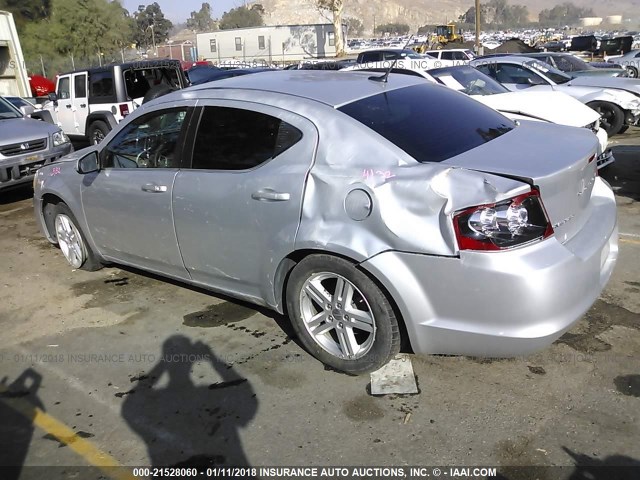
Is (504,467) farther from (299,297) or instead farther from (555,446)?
(299,297)

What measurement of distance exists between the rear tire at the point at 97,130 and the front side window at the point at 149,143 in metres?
7.30

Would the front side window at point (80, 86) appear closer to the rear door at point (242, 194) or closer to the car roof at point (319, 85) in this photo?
the car roof at point (319, 85)

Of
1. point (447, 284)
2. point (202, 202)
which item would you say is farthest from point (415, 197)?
point (202, 202)

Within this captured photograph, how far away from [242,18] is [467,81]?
123 metres

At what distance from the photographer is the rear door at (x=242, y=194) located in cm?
333

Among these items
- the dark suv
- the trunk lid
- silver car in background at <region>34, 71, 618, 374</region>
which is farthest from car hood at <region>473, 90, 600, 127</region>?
the dark suv

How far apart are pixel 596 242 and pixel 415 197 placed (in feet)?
3.54

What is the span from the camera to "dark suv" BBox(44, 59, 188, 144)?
36.1 feet

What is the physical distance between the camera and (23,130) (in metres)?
8.38

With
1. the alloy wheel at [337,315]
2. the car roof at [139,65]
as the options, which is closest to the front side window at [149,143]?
the alloy wheel at [337,315]

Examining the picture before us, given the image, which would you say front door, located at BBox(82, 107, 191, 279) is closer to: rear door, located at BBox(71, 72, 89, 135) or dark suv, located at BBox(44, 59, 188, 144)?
dark suv, located at BBox(44, 59, 188, 144)

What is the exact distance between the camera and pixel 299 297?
341cm

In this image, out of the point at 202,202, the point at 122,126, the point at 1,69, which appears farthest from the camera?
the point at 1,69

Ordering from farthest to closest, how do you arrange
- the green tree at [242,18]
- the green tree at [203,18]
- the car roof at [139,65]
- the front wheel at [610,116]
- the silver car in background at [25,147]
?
the green tree at [203,18], the green tree at [242,18], the car roof at [139,65], the front wheel at [610,116], the silver car in background at [25,147]
